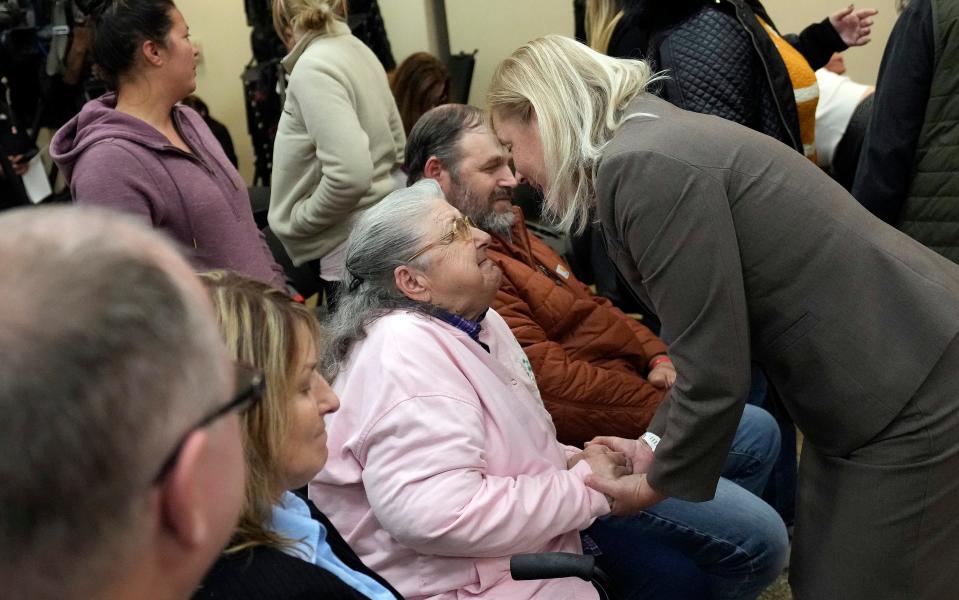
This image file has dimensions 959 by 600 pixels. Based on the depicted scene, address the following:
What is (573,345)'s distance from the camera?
7.27 feet

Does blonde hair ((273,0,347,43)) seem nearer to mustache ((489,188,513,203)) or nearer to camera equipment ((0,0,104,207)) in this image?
mustache ((489,188,513,203))

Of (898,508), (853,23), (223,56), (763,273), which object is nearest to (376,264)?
(763,273)

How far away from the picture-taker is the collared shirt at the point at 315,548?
4.17ft

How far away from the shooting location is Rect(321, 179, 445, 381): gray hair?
168 cm

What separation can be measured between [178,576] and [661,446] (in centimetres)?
105

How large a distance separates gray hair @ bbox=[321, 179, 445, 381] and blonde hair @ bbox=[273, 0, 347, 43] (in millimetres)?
1078

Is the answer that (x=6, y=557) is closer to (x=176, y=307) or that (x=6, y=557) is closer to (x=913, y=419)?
(x=176, y=307)

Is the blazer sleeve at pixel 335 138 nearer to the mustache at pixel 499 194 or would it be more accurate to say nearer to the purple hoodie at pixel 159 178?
the purple hoodie at pixel 159 178

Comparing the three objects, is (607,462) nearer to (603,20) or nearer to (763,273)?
(763,273)

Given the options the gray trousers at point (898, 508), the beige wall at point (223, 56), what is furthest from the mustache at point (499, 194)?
the beige wall at point (223, 56)

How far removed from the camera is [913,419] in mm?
1444

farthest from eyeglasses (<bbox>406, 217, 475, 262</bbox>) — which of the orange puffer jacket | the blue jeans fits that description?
A: the blue jeans

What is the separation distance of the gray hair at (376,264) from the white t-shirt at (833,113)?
1793 mm

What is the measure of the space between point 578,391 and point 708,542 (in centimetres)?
42
